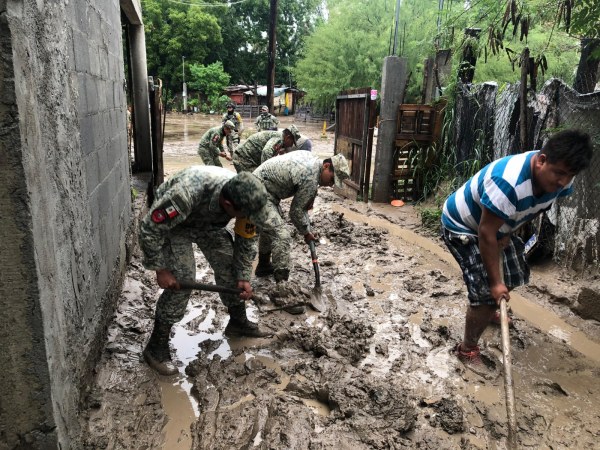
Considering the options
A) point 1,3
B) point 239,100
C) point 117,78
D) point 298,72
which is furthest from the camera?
point 239,100

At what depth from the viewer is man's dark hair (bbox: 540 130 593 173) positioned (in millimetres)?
2328

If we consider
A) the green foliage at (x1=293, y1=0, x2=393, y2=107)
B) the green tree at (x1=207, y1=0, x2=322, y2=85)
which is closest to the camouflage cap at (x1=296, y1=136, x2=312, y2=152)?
the green foliage at (x1=293, y1=0, x2=393, y2=107)

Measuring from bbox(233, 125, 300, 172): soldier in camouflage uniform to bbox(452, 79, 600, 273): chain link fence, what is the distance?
8.80 ft

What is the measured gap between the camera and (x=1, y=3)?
135 cm

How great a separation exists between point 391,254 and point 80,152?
158 inches

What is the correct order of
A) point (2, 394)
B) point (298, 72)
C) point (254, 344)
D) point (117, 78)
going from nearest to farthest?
point (2, 394) → point (254, 344) → point (117, 78) → point (298, 72)

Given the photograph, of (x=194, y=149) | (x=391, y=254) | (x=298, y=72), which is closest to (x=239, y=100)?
(x=298, y=72)

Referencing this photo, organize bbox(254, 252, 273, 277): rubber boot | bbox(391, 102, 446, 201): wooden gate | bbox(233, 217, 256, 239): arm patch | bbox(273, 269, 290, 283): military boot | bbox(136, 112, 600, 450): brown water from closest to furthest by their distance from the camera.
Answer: bbox(136, 112, 600, 450): brown water < bbox(233, 217, 256, 239): arm patch < bbox(273, 269, 290, 283): military boot < bbox(254, 252, 273, 277): rubber boot < bbox(391, 102, 446, 201): wooden gate

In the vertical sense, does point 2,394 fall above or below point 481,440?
above

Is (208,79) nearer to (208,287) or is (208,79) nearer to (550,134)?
(550,134)

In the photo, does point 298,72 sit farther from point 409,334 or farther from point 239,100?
point 409,334

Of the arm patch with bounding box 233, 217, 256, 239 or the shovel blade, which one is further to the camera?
the shovel blade

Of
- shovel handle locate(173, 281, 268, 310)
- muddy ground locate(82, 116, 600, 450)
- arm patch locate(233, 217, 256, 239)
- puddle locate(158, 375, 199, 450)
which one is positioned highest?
arm patch locate(233, 217, 256, 239)

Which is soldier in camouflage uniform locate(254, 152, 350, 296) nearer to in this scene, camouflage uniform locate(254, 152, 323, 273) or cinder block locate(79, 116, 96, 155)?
camouflage uniform locate(254, 152, 323, 273)
